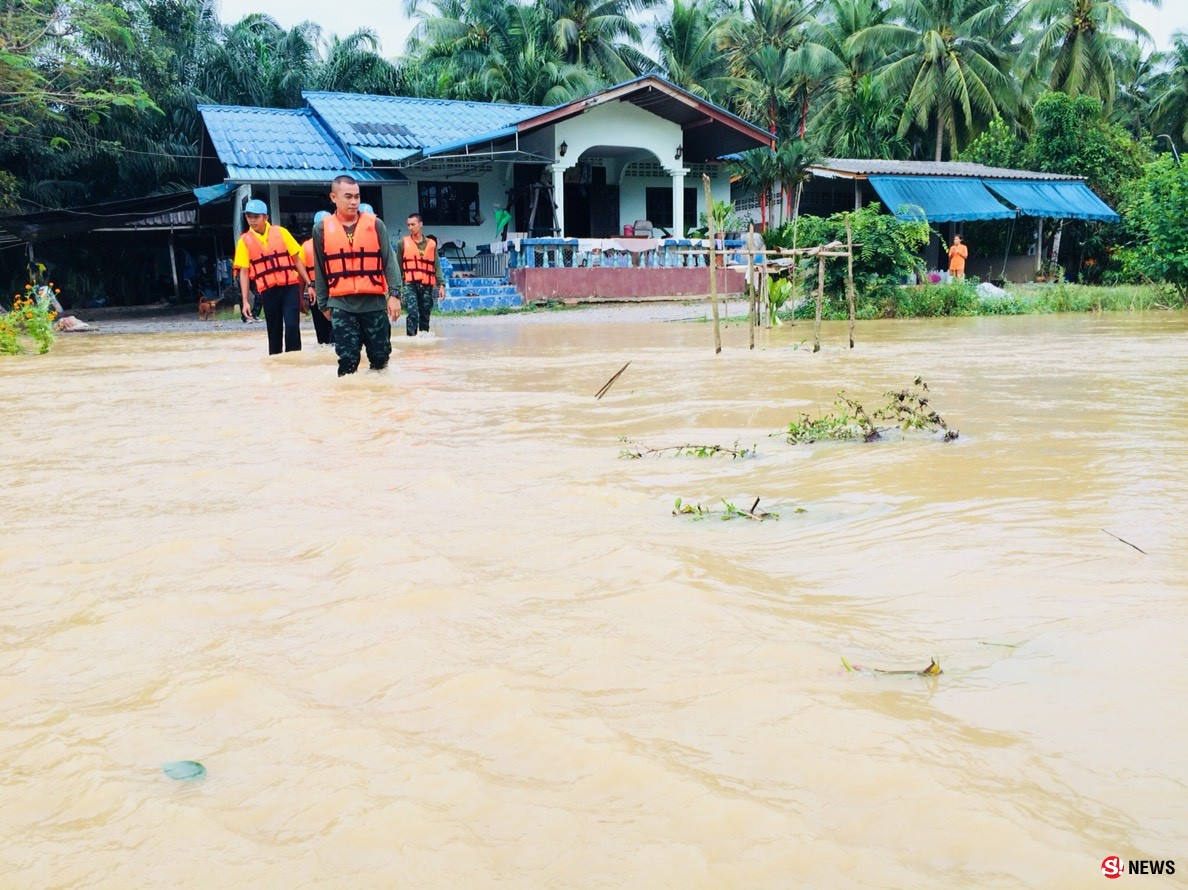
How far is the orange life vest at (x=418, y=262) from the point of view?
39.4 ft

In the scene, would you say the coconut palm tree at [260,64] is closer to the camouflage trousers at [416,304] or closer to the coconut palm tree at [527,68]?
the coconut palm tree at [527,68]

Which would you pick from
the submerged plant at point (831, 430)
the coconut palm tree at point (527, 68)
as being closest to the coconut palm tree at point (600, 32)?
the coconut palm tree at point (527, 68)

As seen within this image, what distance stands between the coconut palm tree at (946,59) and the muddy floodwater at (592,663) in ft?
94.2

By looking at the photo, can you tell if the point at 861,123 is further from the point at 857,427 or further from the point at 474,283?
the point at 857,427

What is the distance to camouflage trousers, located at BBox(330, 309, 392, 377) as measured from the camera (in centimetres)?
812

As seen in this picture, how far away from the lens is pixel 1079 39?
1227 inches

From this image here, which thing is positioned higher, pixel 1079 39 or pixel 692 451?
pixel 1079 39

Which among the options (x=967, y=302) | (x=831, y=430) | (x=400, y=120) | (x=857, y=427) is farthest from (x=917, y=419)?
A: (x=400, y=120)

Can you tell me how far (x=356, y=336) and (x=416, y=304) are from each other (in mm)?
4495

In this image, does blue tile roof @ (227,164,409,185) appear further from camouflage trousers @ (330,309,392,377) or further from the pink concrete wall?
camouflage trousers @ (330,309,392,377)

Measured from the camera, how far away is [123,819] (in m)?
1.88

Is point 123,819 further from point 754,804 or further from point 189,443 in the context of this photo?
point 189,443

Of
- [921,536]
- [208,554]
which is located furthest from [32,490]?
[921,536]

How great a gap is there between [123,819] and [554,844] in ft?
2.57
